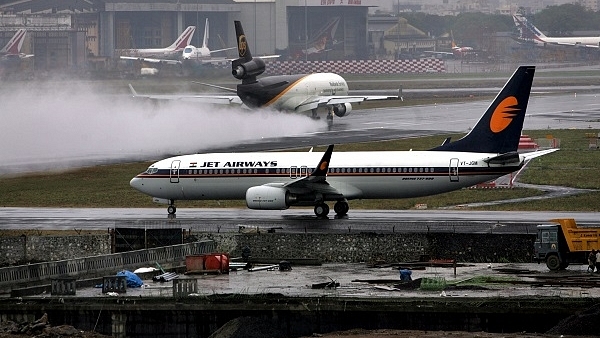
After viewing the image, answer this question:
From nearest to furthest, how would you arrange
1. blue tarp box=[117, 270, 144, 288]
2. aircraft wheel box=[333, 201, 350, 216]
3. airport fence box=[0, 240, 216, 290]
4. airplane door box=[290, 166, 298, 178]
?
1. blue tarp box=[117, 270, 144, 288]
2. airport fence box=[0, 240, 216, 290]
3. aircraft wheel box=[333, 201, 350, 216]
4. airplane door box=[290, 166, 298, 178]

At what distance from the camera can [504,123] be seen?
70.6 metres

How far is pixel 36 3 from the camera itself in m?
172

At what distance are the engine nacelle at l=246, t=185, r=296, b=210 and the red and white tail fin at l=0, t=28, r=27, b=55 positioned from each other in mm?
88128

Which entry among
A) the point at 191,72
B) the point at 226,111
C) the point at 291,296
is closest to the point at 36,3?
the point at 191,72

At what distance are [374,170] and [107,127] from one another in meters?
54.4

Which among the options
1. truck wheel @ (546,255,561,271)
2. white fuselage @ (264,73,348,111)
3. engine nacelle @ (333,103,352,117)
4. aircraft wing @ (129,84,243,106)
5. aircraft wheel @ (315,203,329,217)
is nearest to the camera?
truck wheel @ (546,255,561,271)

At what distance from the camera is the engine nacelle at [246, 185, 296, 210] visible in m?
69.4

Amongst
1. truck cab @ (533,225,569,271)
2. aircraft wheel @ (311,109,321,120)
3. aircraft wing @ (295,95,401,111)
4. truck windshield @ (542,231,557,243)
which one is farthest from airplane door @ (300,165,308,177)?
aircraft wheel @ (311,109,321,120)

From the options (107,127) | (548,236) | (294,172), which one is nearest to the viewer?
(548,236)

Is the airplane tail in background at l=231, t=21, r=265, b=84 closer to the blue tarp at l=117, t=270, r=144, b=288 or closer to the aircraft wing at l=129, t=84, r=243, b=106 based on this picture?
the aircraft wing at l=129, t=84, r=243, b=106

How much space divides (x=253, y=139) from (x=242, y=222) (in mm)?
48157

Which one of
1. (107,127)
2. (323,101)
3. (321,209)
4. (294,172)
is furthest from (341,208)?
(323,101)

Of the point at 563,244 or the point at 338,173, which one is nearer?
the point at 563,244

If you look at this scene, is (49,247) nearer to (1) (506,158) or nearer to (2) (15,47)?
(1) (506,158)
